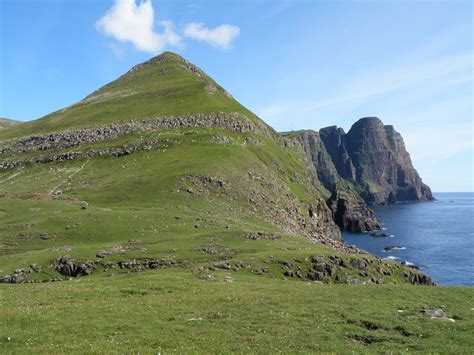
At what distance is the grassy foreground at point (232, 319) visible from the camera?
21.5 m

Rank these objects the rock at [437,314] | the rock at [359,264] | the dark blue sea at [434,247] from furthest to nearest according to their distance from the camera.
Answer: the dark blue sea at [434,247] < the rock at [359,264] < the rock at [437,314]

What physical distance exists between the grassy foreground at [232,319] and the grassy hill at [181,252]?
0.46 feet

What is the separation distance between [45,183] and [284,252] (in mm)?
73014

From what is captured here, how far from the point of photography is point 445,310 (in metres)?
28.5

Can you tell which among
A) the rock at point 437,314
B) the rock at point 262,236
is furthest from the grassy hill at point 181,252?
the rock at point 437,314

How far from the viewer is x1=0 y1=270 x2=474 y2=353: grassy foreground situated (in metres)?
21.5

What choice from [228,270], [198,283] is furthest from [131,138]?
[198,283]

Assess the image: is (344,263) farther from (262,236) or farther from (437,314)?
(437,314)

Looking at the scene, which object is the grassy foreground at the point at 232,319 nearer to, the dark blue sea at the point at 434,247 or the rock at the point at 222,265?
the rock at the point at 222,265

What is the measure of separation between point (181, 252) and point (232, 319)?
29193 mm

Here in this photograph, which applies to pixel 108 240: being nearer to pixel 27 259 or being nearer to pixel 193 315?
pixel 27 259

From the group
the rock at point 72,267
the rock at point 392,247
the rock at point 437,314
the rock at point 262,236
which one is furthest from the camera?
the rock at point 392,247

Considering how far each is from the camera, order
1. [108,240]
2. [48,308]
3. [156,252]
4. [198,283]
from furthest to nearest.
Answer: [108,240] < [156,252] < [198,283] < [48,308]

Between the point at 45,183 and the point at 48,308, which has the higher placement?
the point at 45,183
